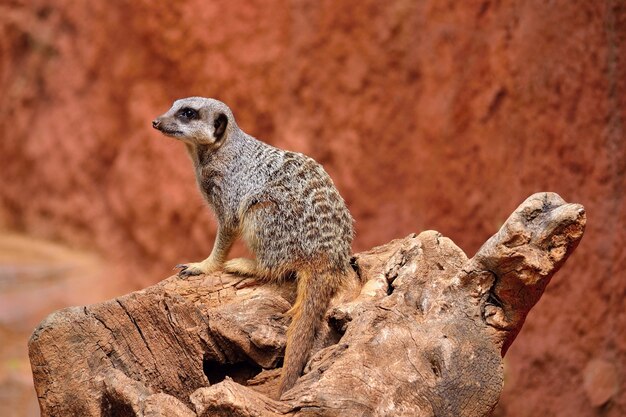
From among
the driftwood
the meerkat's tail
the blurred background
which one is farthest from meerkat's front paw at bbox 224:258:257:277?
the blurred background

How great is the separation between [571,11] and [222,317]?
2.51m

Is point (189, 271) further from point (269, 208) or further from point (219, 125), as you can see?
point (219, 125)

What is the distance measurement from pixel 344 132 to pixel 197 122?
80.3 inches

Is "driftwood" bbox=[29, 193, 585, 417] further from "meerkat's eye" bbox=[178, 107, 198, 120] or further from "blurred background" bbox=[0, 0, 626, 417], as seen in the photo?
"blurred background" bbox=[0, 0, 626, 417]

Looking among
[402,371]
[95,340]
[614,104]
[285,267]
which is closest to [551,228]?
[402,371]

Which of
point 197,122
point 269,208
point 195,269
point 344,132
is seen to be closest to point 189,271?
point 195,269

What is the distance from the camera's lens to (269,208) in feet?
9.66

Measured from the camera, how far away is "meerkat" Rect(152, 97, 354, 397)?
2805 mm

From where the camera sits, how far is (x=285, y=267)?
2850 mm

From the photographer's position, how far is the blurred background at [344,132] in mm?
4188

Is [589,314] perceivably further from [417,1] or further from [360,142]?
[417,1]

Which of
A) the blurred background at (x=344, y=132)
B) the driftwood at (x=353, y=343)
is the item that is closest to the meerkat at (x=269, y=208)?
the driftwood at (x=353, y=343)

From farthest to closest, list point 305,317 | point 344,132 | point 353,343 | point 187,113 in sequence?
1. point 344,132
2. point 187,113
3. point 305,317
4. point 353,343

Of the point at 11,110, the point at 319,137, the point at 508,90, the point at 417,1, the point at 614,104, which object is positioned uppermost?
the point at 11,110
